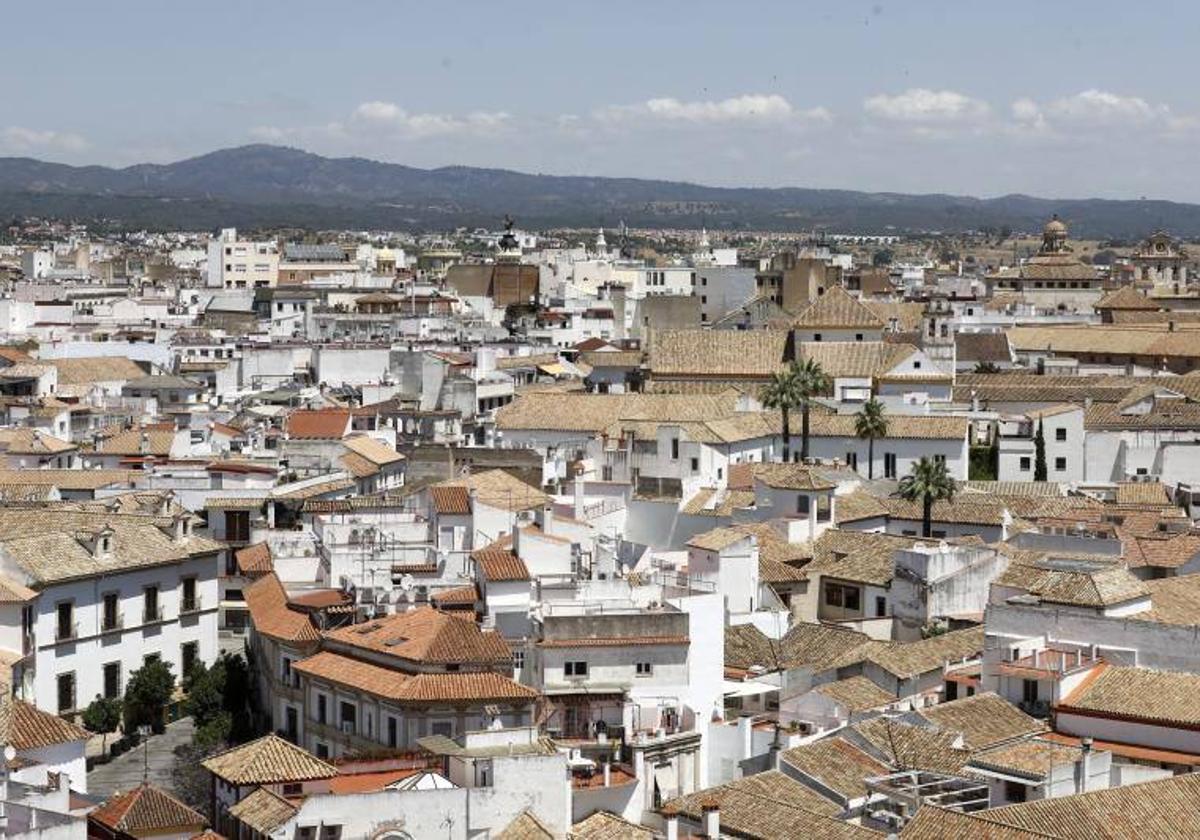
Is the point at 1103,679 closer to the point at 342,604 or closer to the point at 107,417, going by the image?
the point at 342,604

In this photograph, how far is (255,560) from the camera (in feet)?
158

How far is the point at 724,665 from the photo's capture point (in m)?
40.0

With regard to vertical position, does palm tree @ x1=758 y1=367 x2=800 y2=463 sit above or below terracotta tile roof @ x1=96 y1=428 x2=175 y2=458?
above

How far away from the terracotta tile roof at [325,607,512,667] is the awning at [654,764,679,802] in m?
3.21

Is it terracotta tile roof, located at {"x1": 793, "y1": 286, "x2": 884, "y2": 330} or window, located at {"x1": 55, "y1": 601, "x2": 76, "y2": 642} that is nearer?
window, located at {"x1": 55, "y1": 601, "x2": 76, "y2": 642}

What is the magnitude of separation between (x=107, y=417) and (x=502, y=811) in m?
46.4

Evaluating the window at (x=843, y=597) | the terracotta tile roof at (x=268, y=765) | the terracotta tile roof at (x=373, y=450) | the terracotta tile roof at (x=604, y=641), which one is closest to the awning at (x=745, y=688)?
the terracotta tile roof at (x=604, y=641)

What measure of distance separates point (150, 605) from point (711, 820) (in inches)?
757

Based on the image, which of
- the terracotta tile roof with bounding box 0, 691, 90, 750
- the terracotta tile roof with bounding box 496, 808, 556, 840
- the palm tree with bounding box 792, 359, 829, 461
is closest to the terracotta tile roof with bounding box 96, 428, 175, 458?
the palm tree with bounding box 792, 359, 829, 461

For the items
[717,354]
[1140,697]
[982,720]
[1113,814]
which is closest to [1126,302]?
[717,354]

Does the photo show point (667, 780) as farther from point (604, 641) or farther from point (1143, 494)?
point (1143, 494)

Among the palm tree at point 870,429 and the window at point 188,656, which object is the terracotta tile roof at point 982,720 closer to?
the window at point 188,656

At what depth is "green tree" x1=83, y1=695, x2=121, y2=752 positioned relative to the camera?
42406mm

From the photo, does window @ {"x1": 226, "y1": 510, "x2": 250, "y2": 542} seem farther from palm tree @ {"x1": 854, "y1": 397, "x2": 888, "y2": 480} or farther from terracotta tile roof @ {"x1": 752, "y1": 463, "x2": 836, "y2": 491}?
palm tree @ {"x1": 854, "y1": 397, "x2": 888, "y2": 480}
